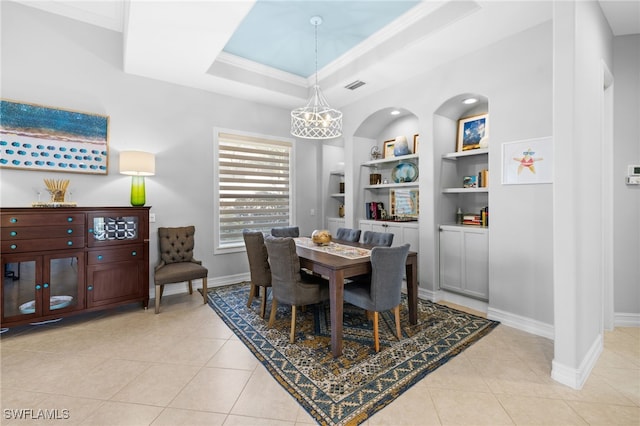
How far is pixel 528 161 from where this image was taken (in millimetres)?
2910

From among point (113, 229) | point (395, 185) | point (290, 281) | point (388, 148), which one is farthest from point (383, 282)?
point (388, 148)

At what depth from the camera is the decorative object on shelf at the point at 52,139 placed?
10.0 feet

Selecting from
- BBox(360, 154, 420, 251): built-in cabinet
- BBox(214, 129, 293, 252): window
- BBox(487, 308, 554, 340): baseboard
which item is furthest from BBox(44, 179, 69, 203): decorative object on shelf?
BBox(487, 308, 554, 340): baseboard

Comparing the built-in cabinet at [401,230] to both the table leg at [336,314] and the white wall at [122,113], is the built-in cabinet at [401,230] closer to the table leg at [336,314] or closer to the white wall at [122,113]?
the table leg at [336,314]

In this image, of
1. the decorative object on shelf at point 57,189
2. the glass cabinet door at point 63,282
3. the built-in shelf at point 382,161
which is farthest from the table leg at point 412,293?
the decorative object on shelf at point 57,189

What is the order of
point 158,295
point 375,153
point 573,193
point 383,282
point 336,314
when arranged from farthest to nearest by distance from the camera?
point 375,153
point 158,295
point 383,282
point 336,314
point 573,193

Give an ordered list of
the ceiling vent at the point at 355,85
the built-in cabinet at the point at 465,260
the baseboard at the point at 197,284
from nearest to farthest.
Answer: the built-in cabinet at the point at 465,260, the baseboard at the point at 197,284, the ceiling vent at the point at 355,85

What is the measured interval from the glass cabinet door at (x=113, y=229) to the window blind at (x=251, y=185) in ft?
4.45

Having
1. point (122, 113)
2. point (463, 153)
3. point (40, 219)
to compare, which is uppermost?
point (122, 113)

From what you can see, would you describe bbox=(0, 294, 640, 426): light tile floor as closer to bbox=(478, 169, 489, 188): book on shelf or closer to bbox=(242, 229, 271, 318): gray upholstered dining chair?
bbox=(242, 229, 271, 318): gray upholstered dining chair

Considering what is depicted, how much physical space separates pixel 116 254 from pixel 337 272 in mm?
2644

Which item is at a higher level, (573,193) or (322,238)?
(573,193)

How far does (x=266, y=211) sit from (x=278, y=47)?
8.40ft

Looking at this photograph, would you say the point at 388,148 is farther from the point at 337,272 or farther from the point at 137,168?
the point at 137,168
